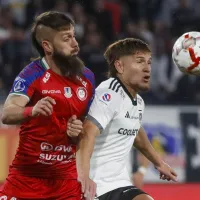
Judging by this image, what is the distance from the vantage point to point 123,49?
5.42 m

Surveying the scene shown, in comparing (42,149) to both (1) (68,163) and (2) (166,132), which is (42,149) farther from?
(2) (166,132)

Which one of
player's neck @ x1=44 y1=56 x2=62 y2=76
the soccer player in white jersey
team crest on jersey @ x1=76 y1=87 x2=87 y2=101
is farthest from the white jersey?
player's neck @ x1=44 y1=56 x2=62 y2=76

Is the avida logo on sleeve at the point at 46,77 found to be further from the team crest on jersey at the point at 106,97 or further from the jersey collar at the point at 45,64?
the team crest on jersey at the point at 106,97

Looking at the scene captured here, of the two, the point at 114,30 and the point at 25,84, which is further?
the point at 114,30

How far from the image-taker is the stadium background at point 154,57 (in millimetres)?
11023

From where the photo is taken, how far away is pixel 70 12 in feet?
41.4

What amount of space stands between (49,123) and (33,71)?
1.21 feet

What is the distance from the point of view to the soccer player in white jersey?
5.06m

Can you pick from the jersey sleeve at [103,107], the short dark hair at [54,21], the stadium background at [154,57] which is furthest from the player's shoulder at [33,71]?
the stadium background at [154,57]

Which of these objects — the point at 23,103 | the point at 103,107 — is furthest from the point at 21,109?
the point at 103,107

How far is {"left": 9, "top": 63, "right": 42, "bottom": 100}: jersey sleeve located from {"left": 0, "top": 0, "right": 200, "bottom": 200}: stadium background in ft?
17.2

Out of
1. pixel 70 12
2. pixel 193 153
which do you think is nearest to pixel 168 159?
pixel 193 153

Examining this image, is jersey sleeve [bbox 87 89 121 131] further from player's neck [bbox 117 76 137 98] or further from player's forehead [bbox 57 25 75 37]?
player's forehead [bbox 57 25 75 37]

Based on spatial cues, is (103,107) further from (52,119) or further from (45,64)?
(45,64)
